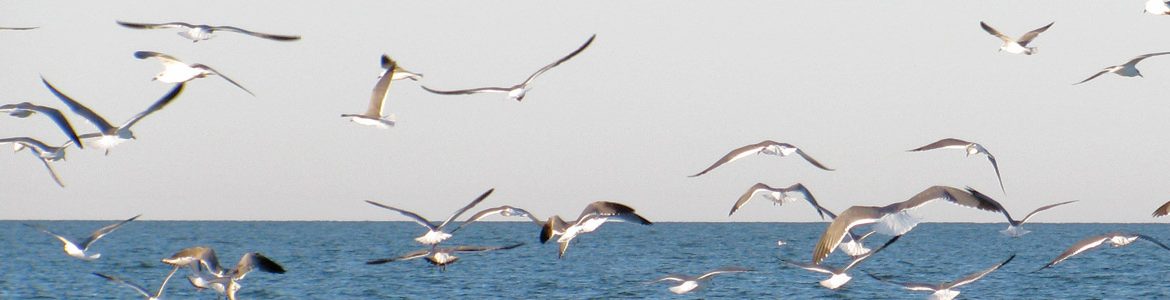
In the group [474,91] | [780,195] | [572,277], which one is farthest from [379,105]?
[572,277]

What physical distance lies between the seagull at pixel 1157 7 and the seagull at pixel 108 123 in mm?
11831

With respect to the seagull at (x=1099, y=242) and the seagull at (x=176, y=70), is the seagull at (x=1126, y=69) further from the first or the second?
the seagull at (x=176, y=70)

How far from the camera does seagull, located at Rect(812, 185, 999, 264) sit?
56.7ft

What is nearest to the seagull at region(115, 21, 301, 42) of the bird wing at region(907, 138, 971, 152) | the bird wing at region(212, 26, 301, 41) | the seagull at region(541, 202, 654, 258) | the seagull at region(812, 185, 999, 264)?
the bird wing at region(212, 26, 301, 41)

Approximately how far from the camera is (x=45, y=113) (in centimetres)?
1778

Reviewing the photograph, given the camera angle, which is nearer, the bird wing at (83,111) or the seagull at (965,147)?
the bird wing at (83,111)

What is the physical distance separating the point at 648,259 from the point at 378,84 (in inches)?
2250

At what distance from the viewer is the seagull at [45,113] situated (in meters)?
16.7

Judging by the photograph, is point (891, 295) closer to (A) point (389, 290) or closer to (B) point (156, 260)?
(A) point (389, 290)

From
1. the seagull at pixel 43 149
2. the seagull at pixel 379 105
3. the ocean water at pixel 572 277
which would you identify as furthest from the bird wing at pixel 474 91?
the ocean water at pixel 572 277

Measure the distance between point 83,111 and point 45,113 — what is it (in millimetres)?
449

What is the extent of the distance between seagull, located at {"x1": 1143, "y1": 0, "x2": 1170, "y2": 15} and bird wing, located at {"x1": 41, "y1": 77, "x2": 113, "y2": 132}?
12762 mm

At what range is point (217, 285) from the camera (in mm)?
22812

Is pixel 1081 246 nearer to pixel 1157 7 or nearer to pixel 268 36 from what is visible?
pixel 1157 7
